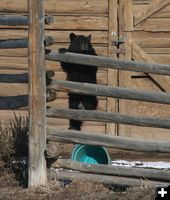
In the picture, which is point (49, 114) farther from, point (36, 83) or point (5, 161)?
point (5, 161)

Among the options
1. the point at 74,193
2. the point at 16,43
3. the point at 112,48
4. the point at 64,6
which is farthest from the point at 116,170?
the point at 64,6

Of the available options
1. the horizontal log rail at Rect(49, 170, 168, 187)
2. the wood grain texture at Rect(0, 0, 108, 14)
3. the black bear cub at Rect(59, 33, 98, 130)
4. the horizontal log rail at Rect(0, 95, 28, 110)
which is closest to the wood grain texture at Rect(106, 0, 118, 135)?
the wood grain texture at Rect(0, 0, 108, 14)

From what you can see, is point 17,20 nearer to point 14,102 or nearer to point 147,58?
point 14,102

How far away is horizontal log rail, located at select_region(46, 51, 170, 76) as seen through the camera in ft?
20.5

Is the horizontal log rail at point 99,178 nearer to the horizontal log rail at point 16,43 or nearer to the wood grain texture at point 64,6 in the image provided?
the horizontal log rail at point 16,43

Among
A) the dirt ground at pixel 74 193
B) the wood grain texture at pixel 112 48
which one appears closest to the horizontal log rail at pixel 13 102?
the dirt ground at pixel 74 193

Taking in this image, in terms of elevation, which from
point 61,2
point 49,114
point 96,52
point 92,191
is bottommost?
point 92,191

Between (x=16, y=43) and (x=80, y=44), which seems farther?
(x=80, y=44)

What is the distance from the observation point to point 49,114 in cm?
666

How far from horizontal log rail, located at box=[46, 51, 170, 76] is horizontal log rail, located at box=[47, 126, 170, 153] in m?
0.71

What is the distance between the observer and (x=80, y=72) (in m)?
8.57

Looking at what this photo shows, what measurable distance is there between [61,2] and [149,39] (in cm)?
131

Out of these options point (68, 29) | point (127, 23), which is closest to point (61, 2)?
point (68, 29)

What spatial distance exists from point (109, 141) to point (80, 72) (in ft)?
7.76
